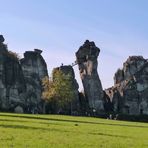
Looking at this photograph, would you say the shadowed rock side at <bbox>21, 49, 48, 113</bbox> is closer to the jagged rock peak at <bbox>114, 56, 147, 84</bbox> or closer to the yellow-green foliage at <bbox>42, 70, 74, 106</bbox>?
the yellow-green foliage at <bbox>42, 70, 74, 106</bbox>

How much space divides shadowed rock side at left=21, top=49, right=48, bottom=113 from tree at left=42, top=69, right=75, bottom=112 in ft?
18.3

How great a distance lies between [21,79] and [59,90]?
592 inches

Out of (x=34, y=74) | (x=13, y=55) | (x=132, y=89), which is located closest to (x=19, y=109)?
(x=34, y=74)

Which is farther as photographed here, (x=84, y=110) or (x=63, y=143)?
(x=84, y=110)

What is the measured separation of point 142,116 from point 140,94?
9.30 m

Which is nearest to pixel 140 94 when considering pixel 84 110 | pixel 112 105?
pixel 112 105

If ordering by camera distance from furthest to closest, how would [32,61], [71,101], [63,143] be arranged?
[32,61], [71,101], [63,143]

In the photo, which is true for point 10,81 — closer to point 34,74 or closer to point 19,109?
point 34,74

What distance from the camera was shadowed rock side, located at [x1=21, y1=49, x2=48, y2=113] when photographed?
121562mm

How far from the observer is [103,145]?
26.3 meters

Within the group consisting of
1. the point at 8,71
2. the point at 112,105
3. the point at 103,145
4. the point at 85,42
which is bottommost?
the point at 103,145

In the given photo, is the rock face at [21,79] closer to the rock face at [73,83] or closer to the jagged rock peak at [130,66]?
the rock face at [73,83]

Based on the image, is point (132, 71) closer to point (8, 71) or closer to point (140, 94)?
point (140, 94)

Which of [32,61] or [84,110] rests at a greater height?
[32,61]
